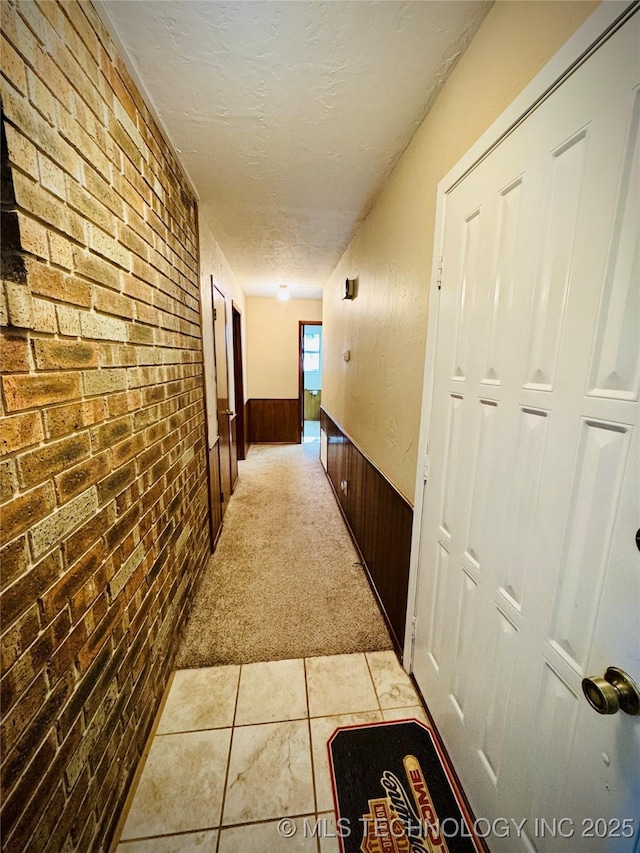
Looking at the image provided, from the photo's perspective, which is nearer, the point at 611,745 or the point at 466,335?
the point at 611,745

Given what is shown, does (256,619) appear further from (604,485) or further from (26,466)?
(604,485)

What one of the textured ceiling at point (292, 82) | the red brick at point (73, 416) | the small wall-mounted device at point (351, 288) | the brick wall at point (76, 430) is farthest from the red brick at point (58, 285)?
the small wall-mounted device at point (351, 288)

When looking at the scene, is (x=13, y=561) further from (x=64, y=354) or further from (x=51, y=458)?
(x=64, y=354)

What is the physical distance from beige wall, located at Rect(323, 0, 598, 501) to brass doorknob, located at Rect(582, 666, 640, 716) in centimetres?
86

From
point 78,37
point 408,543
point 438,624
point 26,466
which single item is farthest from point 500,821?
point 78,37

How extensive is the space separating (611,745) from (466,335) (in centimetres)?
99

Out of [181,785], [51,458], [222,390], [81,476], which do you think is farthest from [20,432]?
[222,390]

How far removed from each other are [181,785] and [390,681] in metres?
0.90

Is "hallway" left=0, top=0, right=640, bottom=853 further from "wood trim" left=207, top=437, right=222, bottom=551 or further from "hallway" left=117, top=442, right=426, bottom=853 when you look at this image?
"wood trim" left=207, top=437, right=222, bottom=551

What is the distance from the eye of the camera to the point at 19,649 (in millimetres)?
612

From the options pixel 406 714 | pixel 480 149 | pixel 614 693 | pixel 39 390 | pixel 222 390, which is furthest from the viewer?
pixel 222 390

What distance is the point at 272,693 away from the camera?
55.8 inches

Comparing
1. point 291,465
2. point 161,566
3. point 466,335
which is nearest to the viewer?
point 466,335

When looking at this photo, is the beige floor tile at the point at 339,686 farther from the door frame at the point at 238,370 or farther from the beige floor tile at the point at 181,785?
the door frame at the point at 238,370
